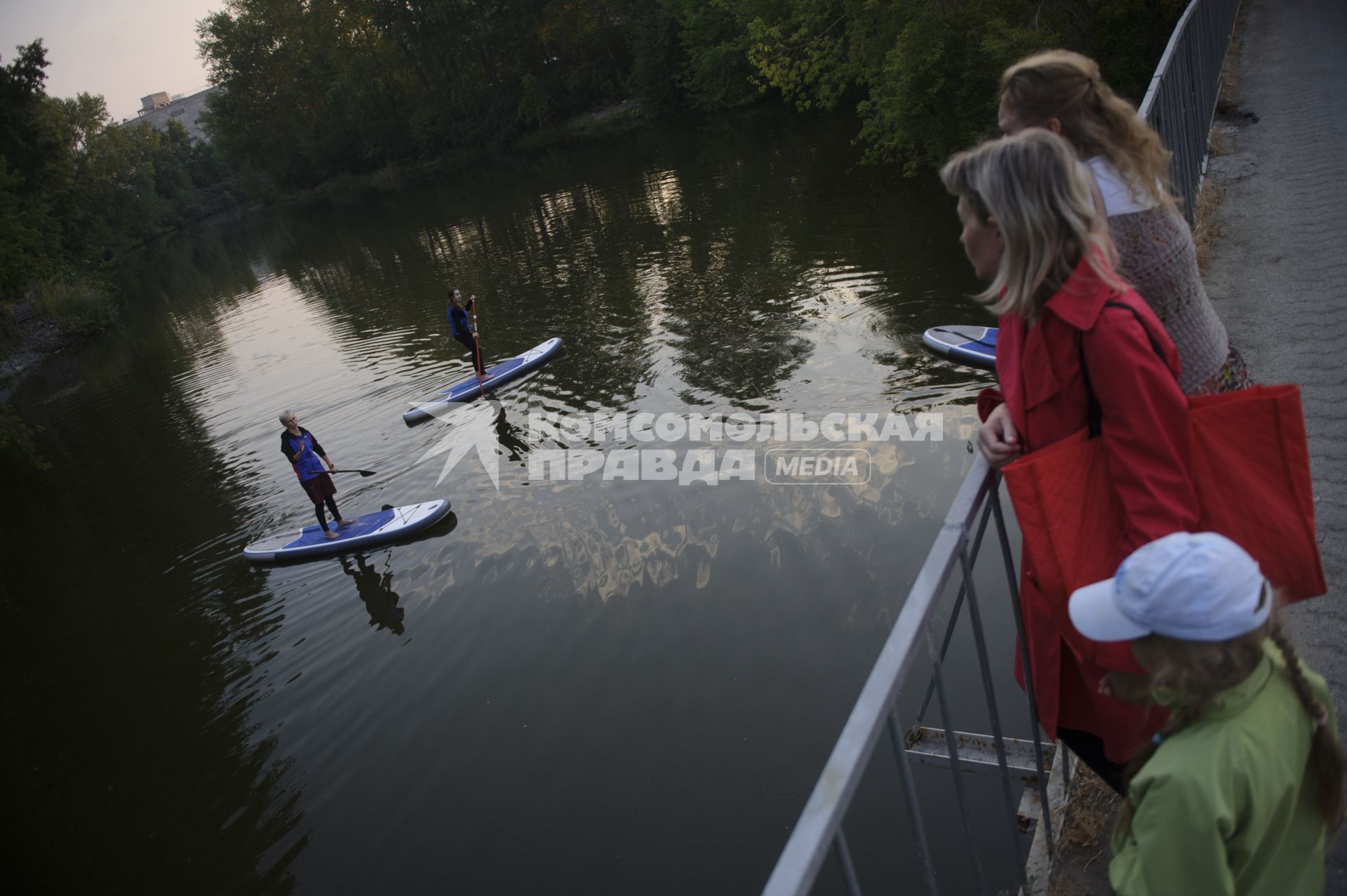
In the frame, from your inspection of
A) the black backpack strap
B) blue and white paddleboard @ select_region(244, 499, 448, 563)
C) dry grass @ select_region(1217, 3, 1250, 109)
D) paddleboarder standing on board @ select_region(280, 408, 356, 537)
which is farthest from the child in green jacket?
dry grass @ select_region(1217, 3, 1250, 109)

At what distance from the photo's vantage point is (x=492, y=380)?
15.2 meters

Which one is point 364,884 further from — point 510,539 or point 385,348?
point 385,348

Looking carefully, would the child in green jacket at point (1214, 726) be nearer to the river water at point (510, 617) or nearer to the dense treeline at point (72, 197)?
the river water at point (510, 617)

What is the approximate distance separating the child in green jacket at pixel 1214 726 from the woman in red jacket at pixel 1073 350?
0.95 feet

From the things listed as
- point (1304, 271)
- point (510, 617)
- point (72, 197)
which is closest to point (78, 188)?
point (72, 197)

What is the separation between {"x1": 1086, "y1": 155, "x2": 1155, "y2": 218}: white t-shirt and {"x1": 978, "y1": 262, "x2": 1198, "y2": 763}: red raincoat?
51cm

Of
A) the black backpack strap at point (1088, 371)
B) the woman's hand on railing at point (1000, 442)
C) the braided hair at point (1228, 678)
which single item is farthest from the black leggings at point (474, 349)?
the braided hair at point (1228, 678)

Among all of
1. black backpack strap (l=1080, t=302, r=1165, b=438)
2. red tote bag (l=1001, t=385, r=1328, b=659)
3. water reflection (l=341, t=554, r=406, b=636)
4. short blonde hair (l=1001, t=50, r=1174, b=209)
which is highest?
short blonde hair (l=1001, t=50, r=1174, b=209)

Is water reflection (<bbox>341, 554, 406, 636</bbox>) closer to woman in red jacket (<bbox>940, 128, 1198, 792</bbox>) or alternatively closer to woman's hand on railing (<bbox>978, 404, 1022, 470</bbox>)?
woman's hand on railing (<bbox>978, 404, 1022, 470</bbox>)

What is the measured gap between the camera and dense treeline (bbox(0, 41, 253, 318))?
25547 mm

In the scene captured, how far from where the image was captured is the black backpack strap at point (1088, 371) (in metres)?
1.79

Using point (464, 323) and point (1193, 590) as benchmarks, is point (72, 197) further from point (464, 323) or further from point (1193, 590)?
point (1193, 590)

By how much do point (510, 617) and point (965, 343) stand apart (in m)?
6.94

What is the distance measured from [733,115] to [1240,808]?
46.1m
